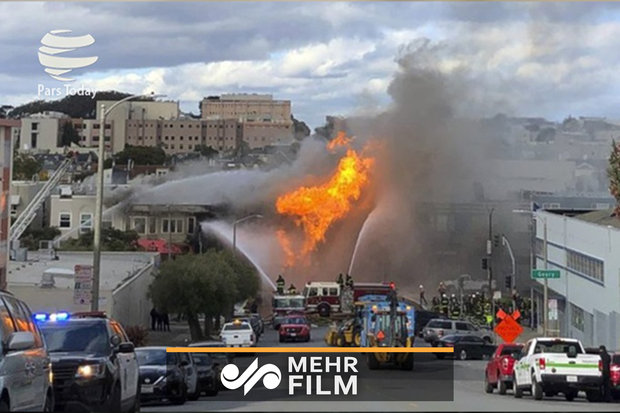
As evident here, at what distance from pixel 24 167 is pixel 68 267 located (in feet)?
231

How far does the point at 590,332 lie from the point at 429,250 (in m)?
36.2

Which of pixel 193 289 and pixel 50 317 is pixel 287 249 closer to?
pixel 193 289

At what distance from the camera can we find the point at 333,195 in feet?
311

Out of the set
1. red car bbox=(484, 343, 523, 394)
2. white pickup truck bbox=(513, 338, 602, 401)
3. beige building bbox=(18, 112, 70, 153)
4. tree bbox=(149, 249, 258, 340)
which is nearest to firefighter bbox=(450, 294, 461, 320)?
tree bbox=(149, 249, 258, 340)

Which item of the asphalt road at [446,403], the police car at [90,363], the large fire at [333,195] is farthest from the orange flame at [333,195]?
the police car at [90,363]

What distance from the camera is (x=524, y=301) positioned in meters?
94.4

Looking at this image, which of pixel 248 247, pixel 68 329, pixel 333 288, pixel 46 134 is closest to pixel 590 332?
pixel 333 288

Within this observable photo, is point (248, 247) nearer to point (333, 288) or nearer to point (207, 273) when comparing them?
point (333, 288)

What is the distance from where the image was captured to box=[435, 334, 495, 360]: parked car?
5138 centimetres

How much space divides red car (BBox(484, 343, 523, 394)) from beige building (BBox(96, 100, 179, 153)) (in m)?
141

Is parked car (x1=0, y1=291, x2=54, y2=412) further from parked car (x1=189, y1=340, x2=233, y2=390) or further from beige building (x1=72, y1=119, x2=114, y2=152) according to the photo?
beige building (x1=72, y1=119, x2=114, y2=152)

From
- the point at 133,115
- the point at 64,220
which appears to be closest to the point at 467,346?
the point at 64,220

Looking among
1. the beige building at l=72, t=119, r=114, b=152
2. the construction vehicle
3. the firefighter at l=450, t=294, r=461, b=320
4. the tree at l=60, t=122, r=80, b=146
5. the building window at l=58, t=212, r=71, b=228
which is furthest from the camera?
the tree at l=60, t=122, r=80, b=146

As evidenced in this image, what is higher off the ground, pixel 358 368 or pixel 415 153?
pixel 415 153
